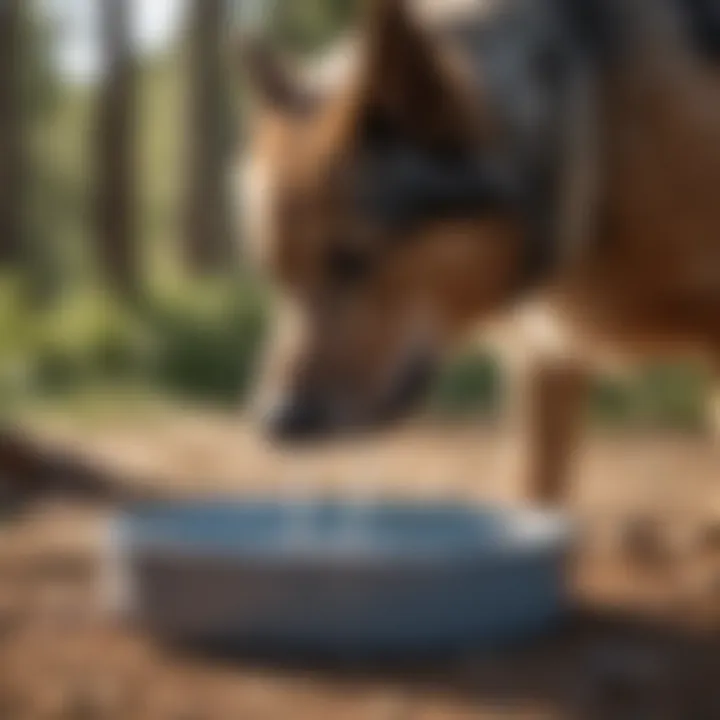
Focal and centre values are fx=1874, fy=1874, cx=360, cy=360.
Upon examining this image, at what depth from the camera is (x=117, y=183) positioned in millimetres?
6266

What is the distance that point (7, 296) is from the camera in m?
5.60

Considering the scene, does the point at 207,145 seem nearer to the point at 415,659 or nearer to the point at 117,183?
the point at 117,183

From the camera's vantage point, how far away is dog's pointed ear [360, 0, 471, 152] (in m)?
2.23

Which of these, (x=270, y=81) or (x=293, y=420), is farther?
(x=270, y=81)

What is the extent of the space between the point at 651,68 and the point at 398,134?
45 cm

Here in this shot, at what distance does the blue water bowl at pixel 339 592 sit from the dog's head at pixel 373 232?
0.72 feet

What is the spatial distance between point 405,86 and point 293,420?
439mm

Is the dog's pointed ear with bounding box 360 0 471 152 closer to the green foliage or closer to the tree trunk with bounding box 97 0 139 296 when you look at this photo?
the green foliage

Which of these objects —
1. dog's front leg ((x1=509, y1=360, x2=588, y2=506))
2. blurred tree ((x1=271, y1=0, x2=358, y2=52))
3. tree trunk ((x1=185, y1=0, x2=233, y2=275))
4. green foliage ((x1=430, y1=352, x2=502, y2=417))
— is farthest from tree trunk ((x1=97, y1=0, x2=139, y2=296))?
dog's front leg ((x1=509, y1=360, x2=588, y2=506))

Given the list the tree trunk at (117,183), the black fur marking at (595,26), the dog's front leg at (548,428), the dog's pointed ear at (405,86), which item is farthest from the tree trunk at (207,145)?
the dog's pointed ear at (405,86)

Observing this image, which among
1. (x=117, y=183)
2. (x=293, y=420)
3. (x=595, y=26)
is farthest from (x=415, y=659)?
(x=117, y=183)

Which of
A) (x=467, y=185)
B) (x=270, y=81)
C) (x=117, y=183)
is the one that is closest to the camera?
(x=467, y=185)

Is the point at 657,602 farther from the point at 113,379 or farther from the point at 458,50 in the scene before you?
the point at 113,379

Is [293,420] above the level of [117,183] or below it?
below
